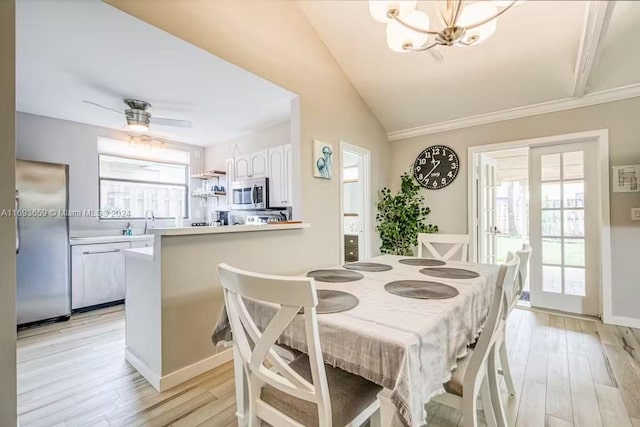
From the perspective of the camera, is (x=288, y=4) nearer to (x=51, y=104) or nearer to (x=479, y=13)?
(x=479, y=13)

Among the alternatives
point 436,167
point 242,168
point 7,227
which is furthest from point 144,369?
point 436,167

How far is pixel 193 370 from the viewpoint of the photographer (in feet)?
6.22

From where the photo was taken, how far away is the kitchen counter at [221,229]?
5.65 ft

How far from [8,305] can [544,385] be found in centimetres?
293

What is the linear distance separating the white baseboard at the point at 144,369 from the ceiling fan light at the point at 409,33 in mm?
2309

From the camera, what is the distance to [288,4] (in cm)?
248

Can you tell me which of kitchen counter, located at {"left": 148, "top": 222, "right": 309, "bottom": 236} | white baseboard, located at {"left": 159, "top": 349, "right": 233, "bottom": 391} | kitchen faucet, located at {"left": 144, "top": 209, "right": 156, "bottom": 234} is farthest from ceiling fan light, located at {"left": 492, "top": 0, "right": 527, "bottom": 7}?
kitchen faucet, located at {"left": 144, "top": 209, "right": 156, "bottom": 234}

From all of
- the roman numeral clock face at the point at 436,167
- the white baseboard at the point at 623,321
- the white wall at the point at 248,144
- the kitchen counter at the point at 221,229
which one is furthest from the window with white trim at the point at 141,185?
the white baseboard at the point at 623,321

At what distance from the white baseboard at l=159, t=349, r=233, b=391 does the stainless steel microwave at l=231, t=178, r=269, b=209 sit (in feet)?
6.94

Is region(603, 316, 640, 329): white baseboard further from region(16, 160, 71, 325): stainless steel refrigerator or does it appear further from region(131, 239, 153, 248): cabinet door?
region(16, 160, 71, 325): stainless steel refrigerator

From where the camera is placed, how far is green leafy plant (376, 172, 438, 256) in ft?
12.0

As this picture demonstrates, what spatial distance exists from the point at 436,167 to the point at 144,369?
3774 mm

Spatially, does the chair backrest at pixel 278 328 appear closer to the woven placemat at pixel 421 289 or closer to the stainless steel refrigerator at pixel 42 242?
the woven placemat at pixel 421 289

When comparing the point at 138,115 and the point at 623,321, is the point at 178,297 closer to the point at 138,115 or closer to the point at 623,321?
the point at 138,115
